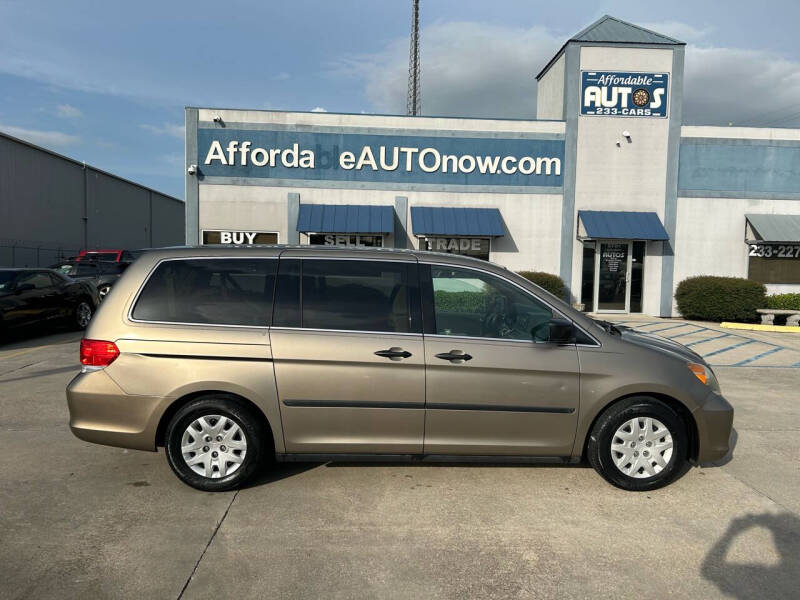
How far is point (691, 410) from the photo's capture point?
166 inches

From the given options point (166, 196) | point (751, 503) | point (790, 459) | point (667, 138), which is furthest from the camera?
point (166, 196)

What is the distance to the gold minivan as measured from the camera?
4.09 meters

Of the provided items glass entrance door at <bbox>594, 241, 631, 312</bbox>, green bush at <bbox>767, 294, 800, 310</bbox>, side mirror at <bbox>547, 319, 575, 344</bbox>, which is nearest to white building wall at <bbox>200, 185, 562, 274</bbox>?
glass entrance door at <bbox>594, 241, 631, 312</bbox>

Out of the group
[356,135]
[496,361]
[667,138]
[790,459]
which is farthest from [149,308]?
[667,138]

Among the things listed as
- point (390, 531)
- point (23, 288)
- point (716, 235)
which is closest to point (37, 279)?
point (23, 288)

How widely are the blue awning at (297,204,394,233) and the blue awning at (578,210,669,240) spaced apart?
18.3ft

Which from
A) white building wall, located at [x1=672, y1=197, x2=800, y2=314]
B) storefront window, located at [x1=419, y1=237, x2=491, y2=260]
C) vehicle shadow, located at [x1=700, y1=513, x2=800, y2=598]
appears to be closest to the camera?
vehicle shadow, located at [x1=700, y1=513, x2=800, y2=598]

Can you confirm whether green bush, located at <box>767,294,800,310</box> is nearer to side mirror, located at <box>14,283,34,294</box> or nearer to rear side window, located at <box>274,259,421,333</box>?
rear side window, located at <box>274,259,421,333</box>

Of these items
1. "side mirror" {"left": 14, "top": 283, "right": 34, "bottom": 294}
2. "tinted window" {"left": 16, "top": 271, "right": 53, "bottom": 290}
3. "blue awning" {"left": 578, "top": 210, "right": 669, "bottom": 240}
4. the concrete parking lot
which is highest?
"blue awning" {"left": 578, "top": 210, "right": 669, "bottom": 240}

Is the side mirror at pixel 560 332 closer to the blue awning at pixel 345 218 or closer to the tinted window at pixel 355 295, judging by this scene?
the tinted window at pixel 355 295

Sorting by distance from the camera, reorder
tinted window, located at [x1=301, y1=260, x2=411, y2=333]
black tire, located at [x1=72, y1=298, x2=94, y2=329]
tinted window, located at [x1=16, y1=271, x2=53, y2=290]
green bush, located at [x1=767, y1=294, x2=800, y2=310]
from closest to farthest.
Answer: tinted window, located at [x1=301, y1=260, x2=411, y2=333], tinted window, located at [x1=16, y1=271, x2=53, y2=290], black tire, located at [x1=72, y1=298, x2=94, y2=329], green bush, located at [x1=767, y1=294, x2=800, y2=310]

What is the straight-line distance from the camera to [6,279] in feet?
35.7

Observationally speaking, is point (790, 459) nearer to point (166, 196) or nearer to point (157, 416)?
point (157, 416)

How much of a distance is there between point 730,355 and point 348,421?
29.2 feet
